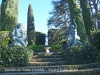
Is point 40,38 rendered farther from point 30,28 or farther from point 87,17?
point 87,17

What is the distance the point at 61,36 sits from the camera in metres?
31.2

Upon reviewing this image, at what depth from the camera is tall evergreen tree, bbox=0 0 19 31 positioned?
2125 cm

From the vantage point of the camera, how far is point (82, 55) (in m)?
12.7

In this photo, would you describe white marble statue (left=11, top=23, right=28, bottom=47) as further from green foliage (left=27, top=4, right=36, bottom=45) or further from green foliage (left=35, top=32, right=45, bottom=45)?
green foliage (left=35, top=32, right=45, bottom=45)

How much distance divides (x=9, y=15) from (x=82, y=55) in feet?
37.4

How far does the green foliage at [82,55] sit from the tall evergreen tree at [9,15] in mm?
10171

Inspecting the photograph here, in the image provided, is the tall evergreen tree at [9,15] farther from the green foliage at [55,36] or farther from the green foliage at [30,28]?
the green foliage at [55,36]

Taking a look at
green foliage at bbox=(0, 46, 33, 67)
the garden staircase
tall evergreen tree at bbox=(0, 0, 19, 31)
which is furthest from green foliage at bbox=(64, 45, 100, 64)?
tall evergreen tree at bbox=(0, 0, 19, 31)

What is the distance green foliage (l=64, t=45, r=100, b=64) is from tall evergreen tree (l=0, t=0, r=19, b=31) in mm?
10171

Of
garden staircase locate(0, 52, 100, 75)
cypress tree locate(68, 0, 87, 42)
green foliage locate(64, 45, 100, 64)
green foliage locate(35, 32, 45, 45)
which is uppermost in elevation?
cypress tree locate(68, 0, 87, 42)

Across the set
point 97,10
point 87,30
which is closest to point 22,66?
point 87,30

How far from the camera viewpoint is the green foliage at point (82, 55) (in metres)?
12.5

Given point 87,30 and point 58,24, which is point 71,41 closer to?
point 87,30

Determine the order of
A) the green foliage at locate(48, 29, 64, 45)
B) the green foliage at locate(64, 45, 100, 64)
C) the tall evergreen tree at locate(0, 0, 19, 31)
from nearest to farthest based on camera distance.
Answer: the green foliage at locate(64, 45, 100, 64), the tall evergreen tree at locate(0, 0, 19, 31), the green foliage at locate(48, 29, 64, 45)
